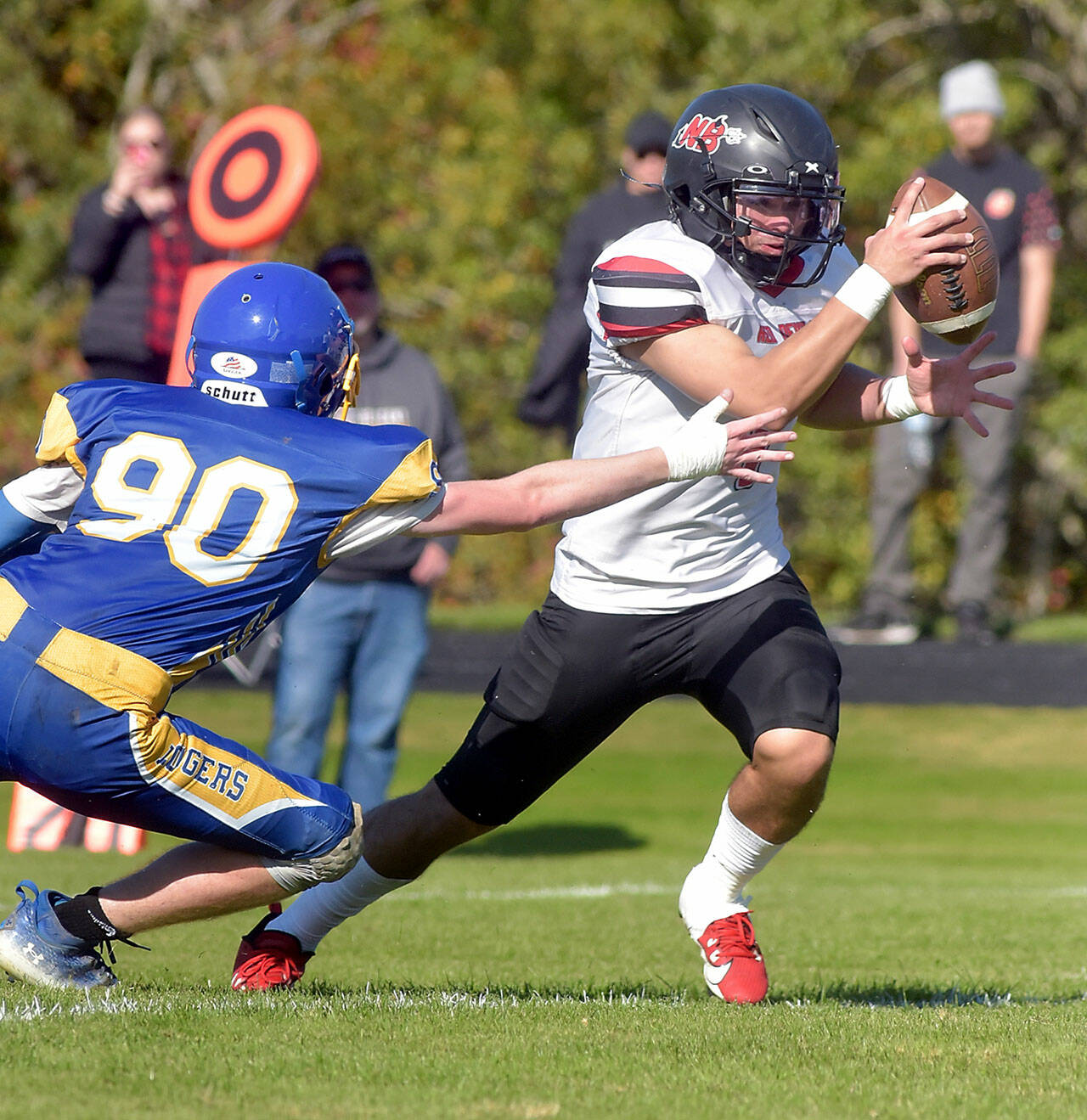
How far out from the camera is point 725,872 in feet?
14.6

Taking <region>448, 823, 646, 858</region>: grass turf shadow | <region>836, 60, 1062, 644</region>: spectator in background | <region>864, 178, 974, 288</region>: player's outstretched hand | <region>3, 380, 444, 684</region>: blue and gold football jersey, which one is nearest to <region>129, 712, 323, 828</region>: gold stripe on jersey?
<region>3, 380, 444, 684</region>: blue and gold football jersey

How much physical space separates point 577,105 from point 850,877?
962cm

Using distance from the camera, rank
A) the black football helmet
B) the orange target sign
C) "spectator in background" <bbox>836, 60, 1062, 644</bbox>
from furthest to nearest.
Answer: "spectator in background" <bbox>836, 60, 1062, 644</bbox> < the orange target sign < the black football helmet

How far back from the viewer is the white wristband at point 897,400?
4.53m

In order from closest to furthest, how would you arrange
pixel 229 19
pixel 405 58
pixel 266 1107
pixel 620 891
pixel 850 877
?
pixel 266 1107 < pixel 620 891 < pixel 850 877 < pixel 405 58 < pixel 229 19

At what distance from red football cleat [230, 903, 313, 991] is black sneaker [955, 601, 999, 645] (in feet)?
21.2

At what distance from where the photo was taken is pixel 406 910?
20.5 feet

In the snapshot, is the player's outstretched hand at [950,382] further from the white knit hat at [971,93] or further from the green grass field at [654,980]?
the white knit hat at [971,93]

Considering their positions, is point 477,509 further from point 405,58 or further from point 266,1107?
point 405,58

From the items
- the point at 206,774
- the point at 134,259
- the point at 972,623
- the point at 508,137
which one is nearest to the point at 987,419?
the point at 972,623

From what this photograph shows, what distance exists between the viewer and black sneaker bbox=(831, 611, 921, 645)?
33.8 feet

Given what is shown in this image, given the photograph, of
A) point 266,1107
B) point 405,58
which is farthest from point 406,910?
point 405,58

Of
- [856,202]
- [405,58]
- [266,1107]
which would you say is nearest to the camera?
[266,1107]

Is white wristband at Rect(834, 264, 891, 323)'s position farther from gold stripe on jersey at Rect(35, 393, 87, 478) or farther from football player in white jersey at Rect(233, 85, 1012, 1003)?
gold stripe on jersey at Rect(35, 393, 87, 478)
